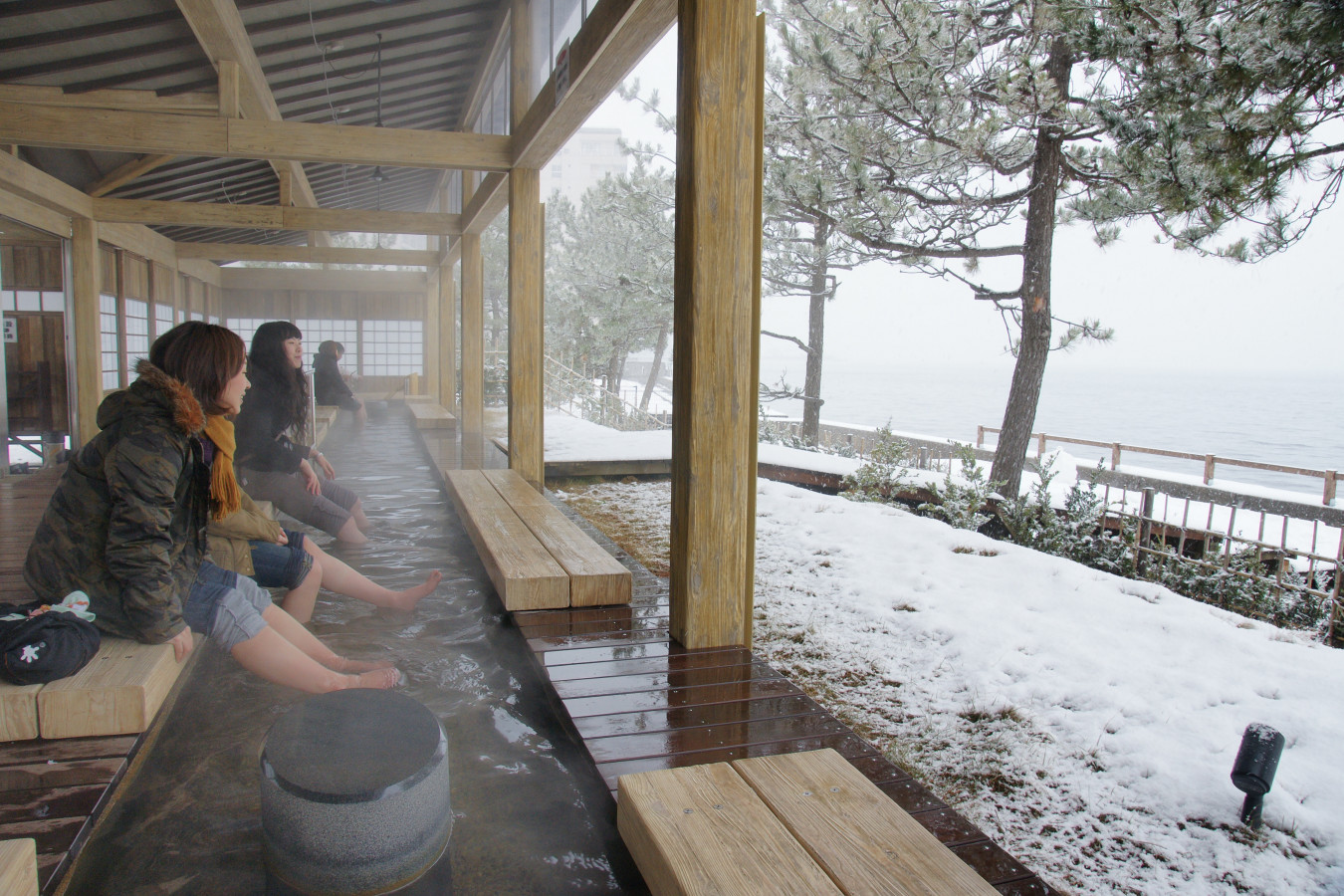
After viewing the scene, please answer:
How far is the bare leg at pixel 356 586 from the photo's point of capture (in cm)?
288

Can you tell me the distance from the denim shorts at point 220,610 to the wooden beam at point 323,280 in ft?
42.8

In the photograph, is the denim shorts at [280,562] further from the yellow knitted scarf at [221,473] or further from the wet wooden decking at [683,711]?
the wet wooden decking at [683,711]

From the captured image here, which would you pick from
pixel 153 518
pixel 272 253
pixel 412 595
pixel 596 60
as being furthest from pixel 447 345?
pixel 153 518

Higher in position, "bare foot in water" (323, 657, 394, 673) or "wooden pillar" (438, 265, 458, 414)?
"wooden pillar" (438, 265, 458, 414)

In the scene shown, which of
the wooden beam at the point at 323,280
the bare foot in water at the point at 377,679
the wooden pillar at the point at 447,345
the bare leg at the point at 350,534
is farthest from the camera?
the wooden beam at the point at 323,280

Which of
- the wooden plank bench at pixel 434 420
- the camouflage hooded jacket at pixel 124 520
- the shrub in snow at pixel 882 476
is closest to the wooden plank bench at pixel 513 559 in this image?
the camouflage hooded jacket at pixel 124 520

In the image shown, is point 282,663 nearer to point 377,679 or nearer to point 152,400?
point 377,679

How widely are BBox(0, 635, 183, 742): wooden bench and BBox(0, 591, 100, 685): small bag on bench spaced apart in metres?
0.02

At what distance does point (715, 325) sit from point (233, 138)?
3.95m

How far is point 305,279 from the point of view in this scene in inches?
567

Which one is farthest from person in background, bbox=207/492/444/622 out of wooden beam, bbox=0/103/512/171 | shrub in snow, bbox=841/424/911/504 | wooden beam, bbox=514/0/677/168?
shrub in snow, bbox=841/424/911/504

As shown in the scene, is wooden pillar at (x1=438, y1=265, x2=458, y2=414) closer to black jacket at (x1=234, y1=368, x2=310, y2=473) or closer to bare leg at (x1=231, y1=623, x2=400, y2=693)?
black jacket at (x1=234, y1=368, x2=310, y2=473)

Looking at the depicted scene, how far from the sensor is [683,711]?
2045 mm

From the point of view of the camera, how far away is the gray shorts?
3533mm
